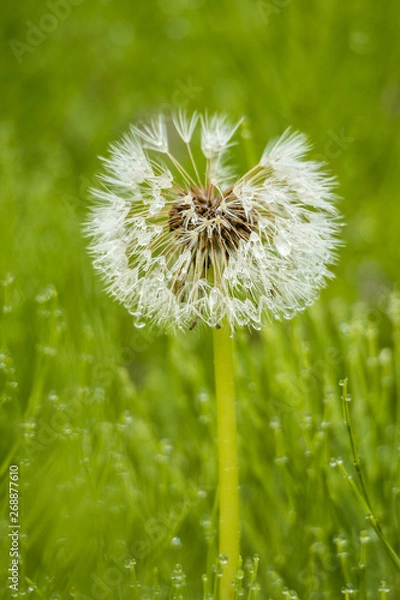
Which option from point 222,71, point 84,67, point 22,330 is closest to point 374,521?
point 22,330

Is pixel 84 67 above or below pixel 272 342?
above

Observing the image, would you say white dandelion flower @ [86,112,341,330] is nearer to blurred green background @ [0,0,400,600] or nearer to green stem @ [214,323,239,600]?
green stem @ [214,323,239,600]

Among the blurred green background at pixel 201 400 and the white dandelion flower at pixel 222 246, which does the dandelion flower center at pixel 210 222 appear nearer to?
the white dandelion flower at pixel 222 246

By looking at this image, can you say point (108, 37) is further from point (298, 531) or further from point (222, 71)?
point (298, 531)

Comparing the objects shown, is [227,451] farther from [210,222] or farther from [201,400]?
[201,400]

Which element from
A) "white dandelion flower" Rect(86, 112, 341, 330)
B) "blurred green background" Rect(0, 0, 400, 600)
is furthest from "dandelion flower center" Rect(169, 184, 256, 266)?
"blurred green background" Rect(0, 0, 400, 600)

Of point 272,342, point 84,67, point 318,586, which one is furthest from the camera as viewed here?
point 84,67
